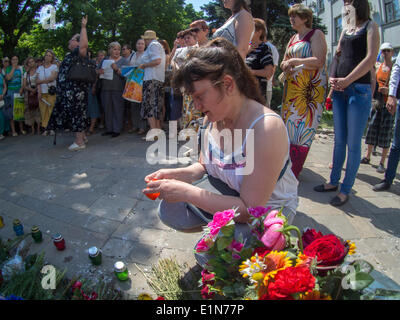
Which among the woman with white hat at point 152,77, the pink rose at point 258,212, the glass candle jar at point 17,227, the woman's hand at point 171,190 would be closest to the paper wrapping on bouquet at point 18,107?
the woman with white hat at point 152,77

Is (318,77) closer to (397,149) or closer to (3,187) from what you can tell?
(397,149)

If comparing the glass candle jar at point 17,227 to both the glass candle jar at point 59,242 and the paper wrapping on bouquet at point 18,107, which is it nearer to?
the glass candle jar at point 59,242

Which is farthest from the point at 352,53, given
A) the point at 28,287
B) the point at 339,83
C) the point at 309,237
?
the point at 28,287

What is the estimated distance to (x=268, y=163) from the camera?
138cm

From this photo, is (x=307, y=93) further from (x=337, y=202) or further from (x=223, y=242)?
(x=223, y=242)

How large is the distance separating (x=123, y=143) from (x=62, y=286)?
3871 mm

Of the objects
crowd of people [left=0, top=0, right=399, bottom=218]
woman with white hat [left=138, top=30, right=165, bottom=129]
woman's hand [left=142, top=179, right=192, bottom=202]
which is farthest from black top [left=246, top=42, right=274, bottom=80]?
woman with white hat [left=138, top=30, right=165, bottom=129]

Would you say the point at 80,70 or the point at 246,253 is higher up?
the point at 80,70

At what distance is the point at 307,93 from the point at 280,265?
2.53 metres

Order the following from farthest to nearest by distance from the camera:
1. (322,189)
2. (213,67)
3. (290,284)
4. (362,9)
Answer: (322,189)
(362,9)
(213,67)
(290,284)

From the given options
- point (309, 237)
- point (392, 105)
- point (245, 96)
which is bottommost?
point (309, 237)

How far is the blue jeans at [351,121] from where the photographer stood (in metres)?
2.77

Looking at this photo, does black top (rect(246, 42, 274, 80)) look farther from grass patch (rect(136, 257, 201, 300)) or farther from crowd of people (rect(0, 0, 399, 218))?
grass patch (rect(136, 257, 201, 300))

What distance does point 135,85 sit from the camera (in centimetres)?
552
